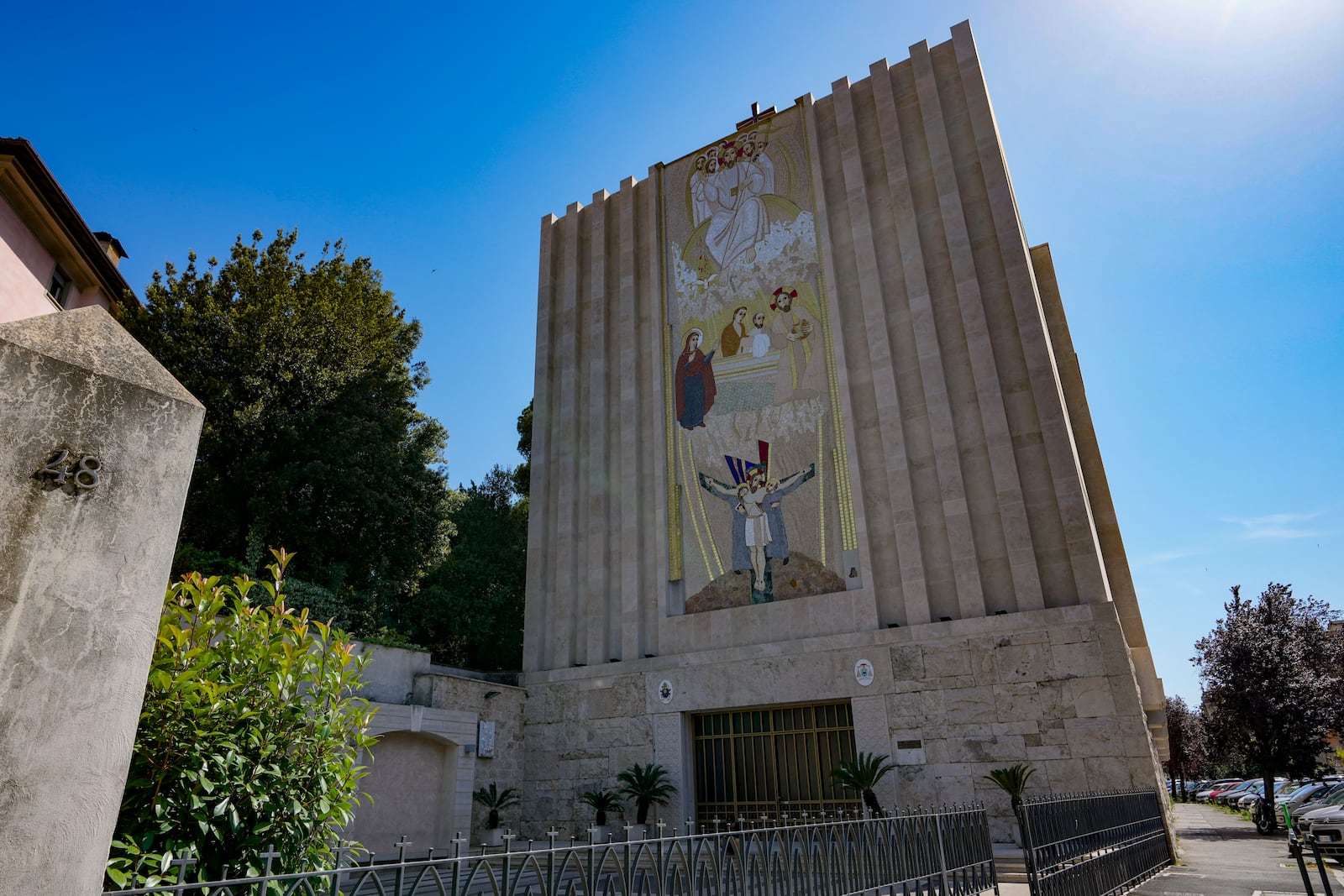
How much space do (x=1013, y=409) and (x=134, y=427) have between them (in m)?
15.8

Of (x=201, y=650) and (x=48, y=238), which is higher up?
(x=48, y=238)

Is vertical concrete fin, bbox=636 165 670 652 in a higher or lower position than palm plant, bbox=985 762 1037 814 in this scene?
higher

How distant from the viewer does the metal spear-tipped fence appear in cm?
342

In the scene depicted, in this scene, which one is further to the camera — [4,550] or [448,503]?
[448,503]

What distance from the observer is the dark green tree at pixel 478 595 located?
25.1 m

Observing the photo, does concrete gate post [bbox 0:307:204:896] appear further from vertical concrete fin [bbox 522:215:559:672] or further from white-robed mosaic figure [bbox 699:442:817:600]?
vertical concrete fin [bbox 522:215:559:672]

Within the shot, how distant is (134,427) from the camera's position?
3359 mm

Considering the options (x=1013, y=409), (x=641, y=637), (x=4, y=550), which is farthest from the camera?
(x=641, y=637)

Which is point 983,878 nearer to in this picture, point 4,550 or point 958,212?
point 4,550

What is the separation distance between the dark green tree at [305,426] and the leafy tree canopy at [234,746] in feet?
46.7

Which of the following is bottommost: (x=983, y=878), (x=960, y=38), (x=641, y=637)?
(x=983, y=878)

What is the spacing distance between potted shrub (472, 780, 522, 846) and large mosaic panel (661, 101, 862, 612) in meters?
5.86

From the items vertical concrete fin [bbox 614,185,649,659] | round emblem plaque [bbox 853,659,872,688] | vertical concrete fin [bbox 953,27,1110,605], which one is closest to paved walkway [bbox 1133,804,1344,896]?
vertical concrete fin [bbox 953,27,1110,605]

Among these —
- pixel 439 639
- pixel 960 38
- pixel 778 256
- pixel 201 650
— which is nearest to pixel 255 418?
pixel 439 639
